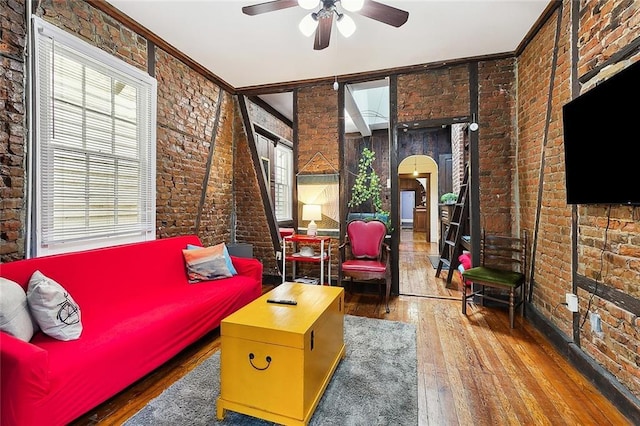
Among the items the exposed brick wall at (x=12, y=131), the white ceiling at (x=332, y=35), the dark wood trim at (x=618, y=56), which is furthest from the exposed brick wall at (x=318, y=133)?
the exposed brick wall at (x=12, y=131)

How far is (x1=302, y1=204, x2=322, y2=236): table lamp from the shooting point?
413cm

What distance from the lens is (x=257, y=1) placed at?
266 cm

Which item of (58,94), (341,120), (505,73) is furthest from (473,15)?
(58,94)

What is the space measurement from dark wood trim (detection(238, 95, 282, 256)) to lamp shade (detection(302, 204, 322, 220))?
2.27 ft

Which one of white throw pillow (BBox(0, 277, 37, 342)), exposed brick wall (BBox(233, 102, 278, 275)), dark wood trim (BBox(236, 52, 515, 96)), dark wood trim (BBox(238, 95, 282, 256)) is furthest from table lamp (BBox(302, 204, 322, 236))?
white throw pillow (BBox(0, 277, 37, 342))

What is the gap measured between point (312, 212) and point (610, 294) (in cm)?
302

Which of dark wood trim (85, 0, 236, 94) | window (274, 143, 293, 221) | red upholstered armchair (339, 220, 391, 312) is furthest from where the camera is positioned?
window (274, 143, 293, 221)

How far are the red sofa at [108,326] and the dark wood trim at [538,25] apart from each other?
12.5 feet

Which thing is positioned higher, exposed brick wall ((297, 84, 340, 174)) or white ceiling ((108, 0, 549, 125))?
white ceiling ((108, 0, 549, 125))

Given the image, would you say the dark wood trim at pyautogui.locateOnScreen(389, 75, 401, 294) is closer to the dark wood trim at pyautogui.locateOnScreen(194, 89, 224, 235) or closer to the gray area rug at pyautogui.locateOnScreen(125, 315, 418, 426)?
the gray area rug at pyautogui.locateOnScreen(125, 315, 418, 426)

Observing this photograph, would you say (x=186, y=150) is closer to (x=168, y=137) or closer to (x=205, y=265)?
(x=168, y=137)

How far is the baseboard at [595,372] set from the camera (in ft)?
5.59

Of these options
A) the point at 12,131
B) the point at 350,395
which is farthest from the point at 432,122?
the point at 12,131

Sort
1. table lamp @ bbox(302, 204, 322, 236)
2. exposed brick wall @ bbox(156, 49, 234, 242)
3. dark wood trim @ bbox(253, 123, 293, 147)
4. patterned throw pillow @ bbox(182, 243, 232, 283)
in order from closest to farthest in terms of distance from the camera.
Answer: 1. patterned throw pillow @ bbox(182, 243, 232, 283)
2. exposed brick wall @ bbox(156, 49, 234, 242)
3. table lamp @ bbox(302, 204, 322, 236)
4. dark wood trim @ bbox(253, 123, 293, 147)
